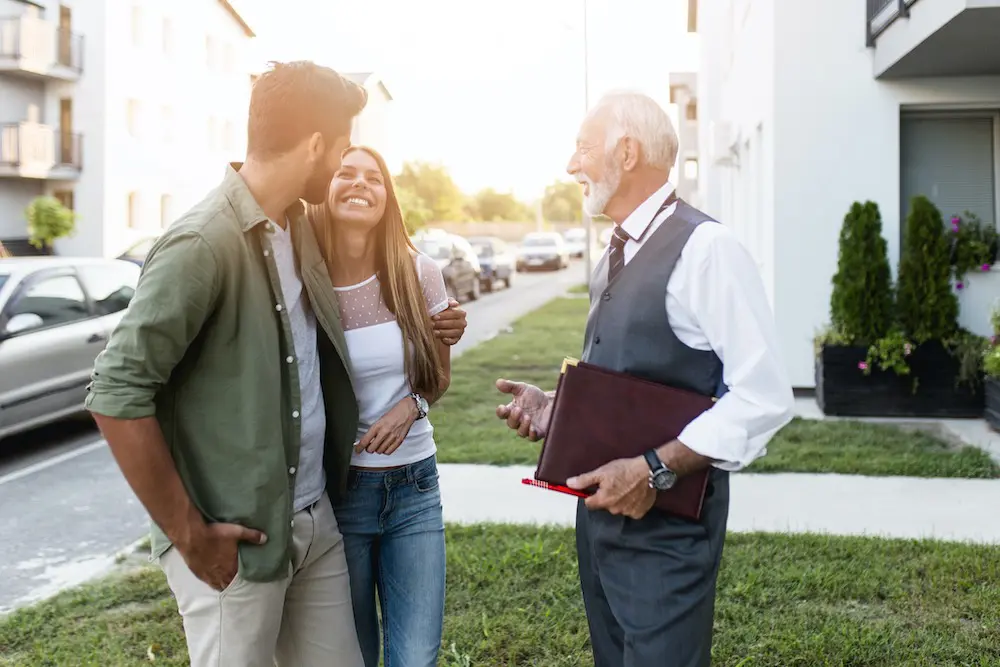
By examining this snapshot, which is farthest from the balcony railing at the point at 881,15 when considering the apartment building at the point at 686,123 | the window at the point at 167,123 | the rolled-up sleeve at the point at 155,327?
the window at the point at 167,123

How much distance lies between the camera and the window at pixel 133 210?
105 ft

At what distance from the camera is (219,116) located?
3703 centimetres

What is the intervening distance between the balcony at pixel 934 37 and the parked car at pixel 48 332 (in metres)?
6.14

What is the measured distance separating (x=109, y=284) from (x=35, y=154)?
22927 millimetres

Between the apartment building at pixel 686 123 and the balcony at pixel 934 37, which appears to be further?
the apartment building at pixel 686 123

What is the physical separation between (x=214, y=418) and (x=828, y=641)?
2.77 m

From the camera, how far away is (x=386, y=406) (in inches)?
110

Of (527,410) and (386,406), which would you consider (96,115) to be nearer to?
(386,406)

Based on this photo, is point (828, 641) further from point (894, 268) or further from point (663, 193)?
point (894, 268)

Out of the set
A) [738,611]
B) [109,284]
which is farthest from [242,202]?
[109,284]

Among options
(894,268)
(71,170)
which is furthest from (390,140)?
(894,268)

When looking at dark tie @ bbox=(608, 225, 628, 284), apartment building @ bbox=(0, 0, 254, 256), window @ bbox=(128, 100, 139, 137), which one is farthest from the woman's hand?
window @ bbox=(128, 100, 139, 137)

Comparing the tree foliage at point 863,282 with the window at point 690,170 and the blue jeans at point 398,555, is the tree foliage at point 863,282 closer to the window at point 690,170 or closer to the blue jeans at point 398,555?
the blue jeans at point 398,555

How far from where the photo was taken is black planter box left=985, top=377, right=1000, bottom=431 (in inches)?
311
